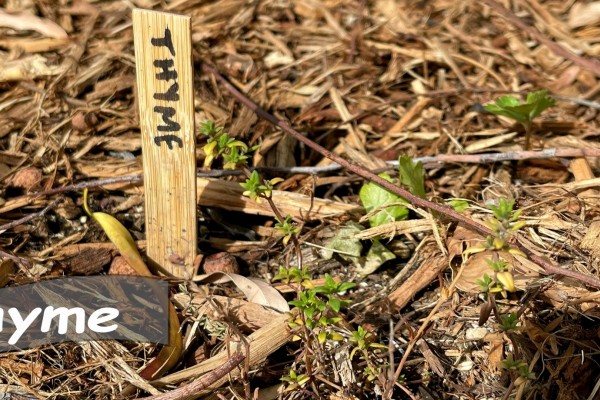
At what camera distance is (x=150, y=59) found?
1.72m

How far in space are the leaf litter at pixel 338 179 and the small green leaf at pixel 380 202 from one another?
0.01 meters

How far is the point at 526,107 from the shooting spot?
2150mm

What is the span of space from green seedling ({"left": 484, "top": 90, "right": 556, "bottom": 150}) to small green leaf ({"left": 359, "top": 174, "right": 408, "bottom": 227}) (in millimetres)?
431

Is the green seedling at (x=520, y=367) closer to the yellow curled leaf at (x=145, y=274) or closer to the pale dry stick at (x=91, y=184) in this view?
the yellow curled leaf at (x=145, y=274)

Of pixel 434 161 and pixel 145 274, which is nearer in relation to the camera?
pixel 145 274

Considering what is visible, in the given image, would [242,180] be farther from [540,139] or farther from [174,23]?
[540,139]

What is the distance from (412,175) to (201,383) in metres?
0.81

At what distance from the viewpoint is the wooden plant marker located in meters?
1.70

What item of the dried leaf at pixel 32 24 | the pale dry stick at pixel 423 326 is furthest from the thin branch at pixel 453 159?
the dried leaf at pixel 32 24

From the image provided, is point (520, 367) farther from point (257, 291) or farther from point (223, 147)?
point (223, 147)

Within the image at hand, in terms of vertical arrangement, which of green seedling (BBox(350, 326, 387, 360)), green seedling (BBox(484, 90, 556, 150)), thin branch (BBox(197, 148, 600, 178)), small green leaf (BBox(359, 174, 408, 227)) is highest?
green seedling (BBox(484, 90, 556, 150))

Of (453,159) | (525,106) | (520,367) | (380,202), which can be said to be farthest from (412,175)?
(520,367)

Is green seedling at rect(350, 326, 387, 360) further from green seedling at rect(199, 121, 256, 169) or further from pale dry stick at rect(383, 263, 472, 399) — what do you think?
green seedling at rect(199, 121, 256, 169)

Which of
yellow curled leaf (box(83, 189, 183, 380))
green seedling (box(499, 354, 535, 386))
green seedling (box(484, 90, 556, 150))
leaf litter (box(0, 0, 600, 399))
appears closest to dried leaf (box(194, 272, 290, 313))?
leaf litter (box(0, 0, 600, 399))
